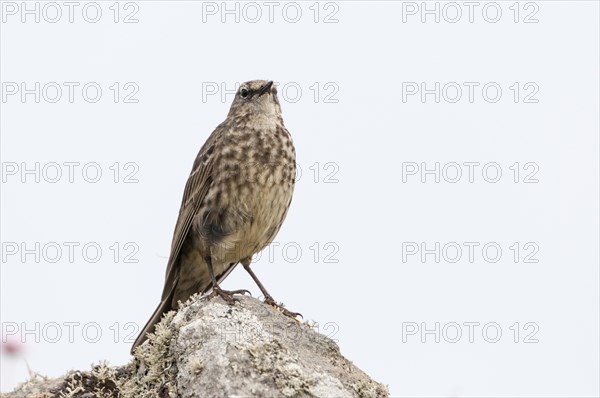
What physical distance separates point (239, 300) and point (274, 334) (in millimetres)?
595

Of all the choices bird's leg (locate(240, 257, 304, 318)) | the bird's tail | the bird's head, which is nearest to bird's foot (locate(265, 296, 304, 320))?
bird's leg (locate(240, 257, 304, 318))

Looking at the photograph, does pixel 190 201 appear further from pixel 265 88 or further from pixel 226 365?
pixel 226 365

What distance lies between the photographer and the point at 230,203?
6812 millimetres

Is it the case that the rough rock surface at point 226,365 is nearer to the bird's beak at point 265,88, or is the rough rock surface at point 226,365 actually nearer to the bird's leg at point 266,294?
the bird's leg at point 266,294

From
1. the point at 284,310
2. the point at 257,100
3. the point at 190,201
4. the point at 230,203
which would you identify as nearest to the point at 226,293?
the point at 284,310

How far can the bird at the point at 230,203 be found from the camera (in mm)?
6797

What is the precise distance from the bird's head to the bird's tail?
5.38 ft

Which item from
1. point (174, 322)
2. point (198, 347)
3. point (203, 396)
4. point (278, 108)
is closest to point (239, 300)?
point (174, 322)

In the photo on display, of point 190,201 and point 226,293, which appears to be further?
point 190,201

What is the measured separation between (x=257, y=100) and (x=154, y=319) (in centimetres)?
211

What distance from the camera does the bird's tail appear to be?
5.92 m

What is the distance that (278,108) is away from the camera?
759cm

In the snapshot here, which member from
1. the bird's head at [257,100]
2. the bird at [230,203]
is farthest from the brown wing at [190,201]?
the bird's head at [257,100]

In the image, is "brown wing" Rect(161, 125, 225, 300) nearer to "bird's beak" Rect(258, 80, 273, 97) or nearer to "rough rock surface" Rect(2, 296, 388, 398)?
"bird's beak" Rect(258, 80, 273, 97)
